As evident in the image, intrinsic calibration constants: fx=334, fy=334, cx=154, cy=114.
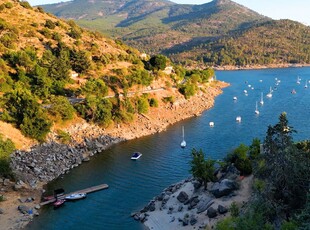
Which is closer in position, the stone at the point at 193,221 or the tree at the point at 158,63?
the stone at the point at 193,221

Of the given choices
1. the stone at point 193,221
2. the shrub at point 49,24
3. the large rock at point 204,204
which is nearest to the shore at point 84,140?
the stone at point 193,221

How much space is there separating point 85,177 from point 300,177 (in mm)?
38362

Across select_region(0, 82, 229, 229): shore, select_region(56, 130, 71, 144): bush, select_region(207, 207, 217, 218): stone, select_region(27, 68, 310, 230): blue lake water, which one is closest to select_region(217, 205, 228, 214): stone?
select_region(207, 207, 217, 218): stone

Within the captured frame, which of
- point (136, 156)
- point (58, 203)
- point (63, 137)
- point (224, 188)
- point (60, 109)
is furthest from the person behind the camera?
point (60, 109)

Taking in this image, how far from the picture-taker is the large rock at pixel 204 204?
1660 inches

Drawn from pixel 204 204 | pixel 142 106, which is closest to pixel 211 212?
pixel 204 204

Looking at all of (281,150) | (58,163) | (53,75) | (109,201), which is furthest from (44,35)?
(281,150)

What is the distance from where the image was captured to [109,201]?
50.5 m

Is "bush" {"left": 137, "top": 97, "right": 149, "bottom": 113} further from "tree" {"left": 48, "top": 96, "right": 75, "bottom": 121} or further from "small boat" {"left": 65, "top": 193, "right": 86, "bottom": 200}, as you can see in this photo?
"small boat" {"left": 65, "top": 193, "right": 86, "bottom": 200}

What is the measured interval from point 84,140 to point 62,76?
25.1m

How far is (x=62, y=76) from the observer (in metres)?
90.1

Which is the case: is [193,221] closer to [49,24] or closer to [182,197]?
[182,197]

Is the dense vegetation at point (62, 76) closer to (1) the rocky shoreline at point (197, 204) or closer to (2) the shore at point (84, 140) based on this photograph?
(2) the shore at point (84, 140)

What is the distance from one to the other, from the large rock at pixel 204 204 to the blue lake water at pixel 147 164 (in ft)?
27.0
